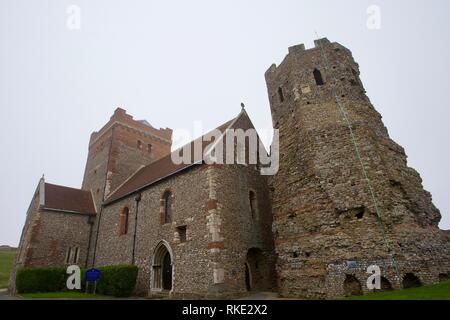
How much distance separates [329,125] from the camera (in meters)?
12.1

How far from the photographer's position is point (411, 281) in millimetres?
8867

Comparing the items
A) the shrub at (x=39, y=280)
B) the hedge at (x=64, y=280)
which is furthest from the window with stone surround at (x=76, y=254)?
the shrub at (x=39, y=280)

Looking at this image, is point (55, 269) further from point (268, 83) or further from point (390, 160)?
point (390, 160)

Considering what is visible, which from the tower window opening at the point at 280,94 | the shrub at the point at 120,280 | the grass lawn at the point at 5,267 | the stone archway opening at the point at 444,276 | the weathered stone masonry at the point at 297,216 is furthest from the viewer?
the grass lawn at the point at 5,267

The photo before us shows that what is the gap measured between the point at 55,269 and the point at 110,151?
11.1 metres

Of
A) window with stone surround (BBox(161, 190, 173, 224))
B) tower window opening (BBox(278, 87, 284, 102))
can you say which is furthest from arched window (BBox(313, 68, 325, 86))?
window with stone surround (BBox(161, 190, 173, 224))

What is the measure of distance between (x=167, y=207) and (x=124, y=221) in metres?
5.19

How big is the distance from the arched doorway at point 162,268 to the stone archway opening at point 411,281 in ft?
34.5

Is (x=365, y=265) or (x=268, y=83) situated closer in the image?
(x=365, y=265)

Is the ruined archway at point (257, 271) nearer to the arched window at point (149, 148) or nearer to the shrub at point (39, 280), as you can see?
the shrub at point (39, 280)

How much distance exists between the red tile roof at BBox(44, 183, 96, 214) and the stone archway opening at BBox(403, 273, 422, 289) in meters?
21.8

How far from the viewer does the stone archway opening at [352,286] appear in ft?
29.6

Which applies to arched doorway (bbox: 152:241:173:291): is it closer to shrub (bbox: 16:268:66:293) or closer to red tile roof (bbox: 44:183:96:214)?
shrub (bbox: 16:268:66:293)
